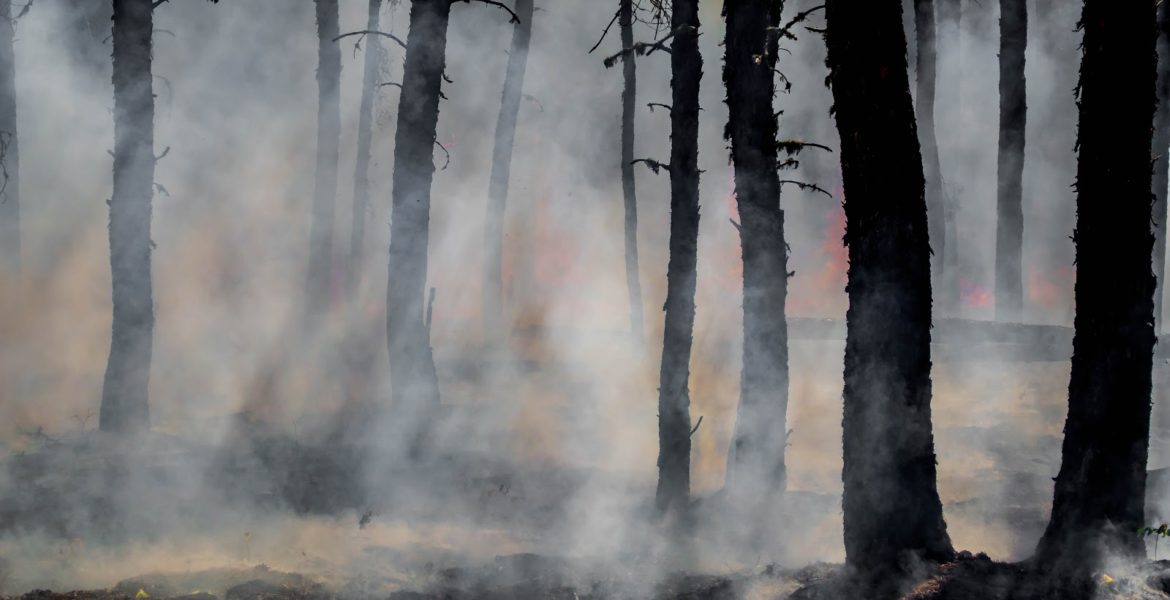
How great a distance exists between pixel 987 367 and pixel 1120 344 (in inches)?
444

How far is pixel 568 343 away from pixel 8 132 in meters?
11.1

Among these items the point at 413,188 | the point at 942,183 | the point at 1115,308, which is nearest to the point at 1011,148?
the point at 942,183

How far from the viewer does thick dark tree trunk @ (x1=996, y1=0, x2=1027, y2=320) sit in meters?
17.3

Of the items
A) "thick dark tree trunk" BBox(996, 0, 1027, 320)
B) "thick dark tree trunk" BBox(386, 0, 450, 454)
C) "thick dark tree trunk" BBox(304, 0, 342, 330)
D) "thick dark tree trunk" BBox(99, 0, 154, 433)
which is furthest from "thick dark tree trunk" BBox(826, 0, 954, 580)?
"thick dark tree trunk" BBox(304, 0, 342, 330)

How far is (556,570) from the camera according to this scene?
7738 millimetres

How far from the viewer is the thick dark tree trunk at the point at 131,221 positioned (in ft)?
34.6

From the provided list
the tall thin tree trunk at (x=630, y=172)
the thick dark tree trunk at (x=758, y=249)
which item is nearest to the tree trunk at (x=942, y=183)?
the tall thin tree trunk at (x=630, y=172)

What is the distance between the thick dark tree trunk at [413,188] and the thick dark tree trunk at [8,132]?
24.3 feet

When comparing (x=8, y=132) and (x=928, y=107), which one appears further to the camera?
(x=928, y=107)

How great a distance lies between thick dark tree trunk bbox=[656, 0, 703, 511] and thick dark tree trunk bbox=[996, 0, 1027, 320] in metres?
10.6

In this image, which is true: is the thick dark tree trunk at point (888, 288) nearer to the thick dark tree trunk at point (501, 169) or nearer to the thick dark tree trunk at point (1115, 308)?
the thick dark tree trunk at point (1115, 308)

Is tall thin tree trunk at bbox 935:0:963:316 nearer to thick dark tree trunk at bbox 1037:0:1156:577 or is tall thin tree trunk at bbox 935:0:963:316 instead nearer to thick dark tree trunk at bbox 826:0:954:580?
thick dark tree trunk at bbox 1037:0:1156:577

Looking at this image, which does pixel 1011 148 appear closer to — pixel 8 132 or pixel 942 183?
pixel 942 183

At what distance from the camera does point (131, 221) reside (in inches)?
421
